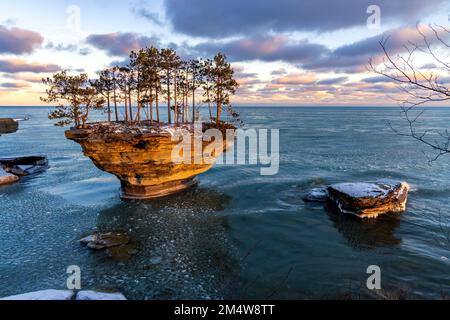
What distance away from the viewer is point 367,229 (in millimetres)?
25281

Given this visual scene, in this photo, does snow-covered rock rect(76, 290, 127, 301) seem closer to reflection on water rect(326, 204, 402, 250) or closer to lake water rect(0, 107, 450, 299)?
lake water rect(0, 107, 450, 299)

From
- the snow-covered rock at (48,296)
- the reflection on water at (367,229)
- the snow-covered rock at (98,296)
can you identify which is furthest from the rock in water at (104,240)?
the reflection on water at (367,229)

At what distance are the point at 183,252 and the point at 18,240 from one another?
44.9ft

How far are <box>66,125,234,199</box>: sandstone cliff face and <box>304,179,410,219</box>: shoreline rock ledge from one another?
1504 centimetres

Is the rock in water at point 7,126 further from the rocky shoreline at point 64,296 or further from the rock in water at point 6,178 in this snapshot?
the rocky shoreline at point 64,296

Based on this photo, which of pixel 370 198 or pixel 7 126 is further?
pixel 7 126

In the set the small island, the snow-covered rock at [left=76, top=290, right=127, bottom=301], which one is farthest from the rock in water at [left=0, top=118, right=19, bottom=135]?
the snow-covered rock at [left=76, top=290, right=127, bottom=301]

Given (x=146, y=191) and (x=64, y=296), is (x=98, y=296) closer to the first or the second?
(x=64, y=296)

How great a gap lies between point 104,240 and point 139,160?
9.87 meters

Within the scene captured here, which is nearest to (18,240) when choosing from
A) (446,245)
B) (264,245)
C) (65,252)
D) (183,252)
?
(65,252)

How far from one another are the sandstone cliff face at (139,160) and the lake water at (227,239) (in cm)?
200

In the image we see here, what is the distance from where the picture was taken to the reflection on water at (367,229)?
903 inches

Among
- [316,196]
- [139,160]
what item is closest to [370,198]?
[316,196]
